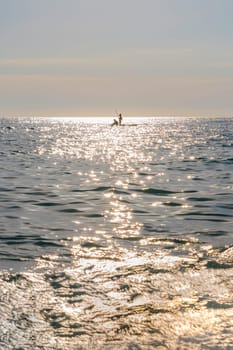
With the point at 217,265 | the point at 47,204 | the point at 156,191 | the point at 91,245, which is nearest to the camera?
the point at 217,265

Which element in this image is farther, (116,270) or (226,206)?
(226,206)

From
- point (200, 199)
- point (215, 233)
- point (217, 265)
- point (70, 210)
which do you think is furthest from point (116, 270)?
point (200, 199)

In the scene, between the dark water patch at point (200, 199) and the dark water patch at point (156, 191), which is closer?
the dark water patch at point (200, 199)

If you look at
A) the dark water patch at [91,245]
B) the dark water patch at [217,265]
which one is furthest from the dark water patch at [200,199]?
the dark water patch at [217,265]

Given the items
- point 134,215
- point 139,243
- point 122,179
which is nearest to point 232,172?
point 122,179

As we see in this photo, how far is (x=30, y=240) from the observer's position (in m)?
11.9

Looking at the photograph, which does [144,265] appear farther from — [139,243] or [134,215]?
[134,215]

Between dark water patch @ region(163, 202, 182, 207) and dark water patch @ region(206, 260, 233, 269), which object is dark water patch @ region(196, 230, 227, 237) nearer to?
dark water patch @ region(206, 260, 233, 269)

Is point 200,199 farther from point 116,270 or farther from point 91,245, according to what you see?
point 116,270

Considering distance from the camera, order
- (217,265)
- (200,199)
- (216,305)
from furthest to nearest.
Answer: (200,199)
(217,265)
(216,305)

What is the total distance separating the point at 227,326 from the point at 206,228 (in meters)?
7.36

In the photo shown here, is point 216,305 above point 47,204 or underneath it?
above

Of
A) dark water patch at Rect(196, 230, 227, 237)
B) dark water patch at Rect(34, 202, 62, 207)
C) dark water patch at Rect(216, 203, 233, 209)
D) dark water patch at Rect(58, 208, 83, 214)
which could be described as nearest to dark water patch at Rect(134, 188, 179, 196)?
dark water patch at Rect(216, 203, 233, 209)

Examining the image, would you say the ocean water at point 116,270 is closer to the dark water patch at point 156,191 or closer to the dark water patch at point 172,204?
the dark water patch at point 172,204
